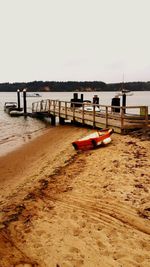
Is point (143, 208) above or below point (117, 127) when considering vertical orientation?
below

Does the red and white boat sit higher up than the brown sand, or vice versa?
the red and white boat

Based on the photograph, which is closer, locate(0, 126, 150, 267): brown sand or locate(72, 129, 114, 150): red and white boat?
locate(0, 126, 150, 267): brown sand

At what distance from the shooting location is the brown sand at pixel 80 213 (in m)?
4.36

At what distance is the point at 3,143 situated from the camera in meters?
16.5

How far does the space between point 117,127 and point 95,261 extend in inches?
347

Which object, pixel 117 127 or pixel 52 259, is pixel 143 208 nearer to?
pixel 52 259

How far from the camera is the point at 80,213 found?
18.4 ft

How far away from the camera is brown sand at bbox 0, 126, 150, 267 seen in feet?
14.3

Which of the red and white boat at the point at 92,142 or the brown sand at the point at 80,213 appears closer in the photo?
the brown sand at the point at 80,213

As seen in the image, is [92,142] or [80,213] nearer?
[80,213]

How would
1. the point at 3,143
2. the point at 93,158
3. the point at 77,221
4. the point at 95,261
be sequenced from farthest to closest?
the point at 3,143
the point at 93,158
the point at 77,221
the point at 95,261

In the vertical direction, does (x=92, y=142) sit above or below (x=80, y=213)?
above

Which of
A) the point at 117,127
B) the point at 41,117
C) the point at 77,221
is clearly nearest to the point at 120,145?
the point at 117,127

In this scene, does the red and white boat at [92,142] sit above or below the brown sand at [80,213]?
above
